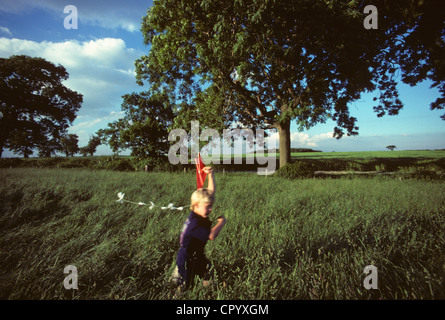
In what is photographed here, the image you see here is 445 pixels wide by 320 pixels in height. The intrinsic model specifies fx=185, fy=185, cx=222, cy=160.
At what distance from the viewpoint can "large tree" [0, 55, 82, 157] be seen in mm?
23094

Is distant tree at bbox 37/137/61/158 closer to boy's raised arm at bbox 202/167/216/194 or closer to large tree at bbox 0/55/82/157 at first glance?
large tree at bbox 0/55/82/157

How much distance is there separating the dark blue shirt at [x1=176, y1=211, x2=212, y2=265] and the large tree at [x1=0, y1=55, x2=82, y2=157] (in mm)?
34035

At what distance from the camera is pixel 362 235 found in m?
3.42

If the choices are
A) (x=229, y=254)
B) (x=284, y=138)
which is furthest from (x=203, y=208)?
(x=284, y=138)

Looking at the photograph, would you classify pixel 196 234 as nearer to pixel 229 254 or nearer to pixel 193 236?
pixel 193 236

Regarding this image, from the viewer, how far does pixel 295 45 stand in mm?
8656

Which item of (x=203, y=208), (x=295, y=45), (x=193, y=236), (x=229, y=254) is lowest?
(x=229, y=254)

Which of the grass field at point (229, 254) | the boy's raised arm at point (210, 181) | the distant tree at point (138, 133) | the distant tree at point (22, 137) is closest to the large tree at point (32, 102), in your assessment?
the distant tree at point (22, 137)

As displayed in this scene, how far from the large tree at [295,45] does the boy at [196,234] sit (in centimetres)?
718

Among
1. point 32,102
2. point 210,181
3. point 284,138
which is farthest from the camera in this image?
point 32,102

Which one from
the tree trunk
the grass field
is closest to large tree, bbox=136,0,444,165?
the tree trunk

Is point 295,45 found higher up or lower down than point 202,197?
higher up

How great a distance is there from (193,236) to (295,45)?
9.85m
